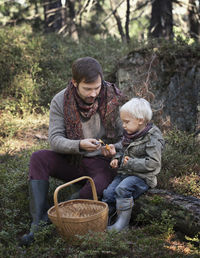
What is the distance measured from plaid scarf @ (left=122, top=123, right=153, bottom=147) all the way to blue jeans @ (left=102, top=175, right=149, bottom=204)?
1.23 feet

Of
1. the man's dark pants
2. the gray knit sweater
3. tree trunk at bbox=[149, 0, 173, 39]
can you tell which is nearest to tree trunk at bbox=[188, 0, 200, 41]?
tree trunk at bbox=[149, 0, 173, 39]

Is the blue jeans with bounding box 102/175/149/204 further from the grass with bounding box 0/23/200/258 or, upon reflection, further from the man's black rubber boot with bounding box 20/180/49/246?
the man's black rubber boot with bounding box 20/180/49/246

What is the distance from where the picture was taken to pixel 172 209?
3479mm

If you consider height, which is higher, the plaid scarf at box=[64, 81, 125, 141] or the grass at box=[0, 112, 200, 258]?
the plaid scarf at box=[64, 81, 125, 141]

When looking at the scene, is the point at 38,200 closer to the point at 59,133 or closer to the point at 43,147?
the point at 59,133

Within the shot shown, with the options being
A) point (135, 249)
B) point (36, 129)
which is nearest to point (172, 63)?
point (36, 129)

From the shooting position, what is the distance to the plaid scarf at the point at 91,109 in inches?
152

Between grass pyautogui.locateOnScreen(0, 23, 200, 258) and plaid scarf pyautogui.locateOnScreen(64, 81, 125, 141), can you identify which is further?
plaid scarf pyautogui.locateOnScreen(64, 81, 125, 141)

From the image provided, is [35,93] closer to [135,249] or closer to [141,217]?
[141,217]

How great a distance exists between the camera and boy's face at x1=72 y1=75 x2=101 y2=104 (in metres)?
3.66

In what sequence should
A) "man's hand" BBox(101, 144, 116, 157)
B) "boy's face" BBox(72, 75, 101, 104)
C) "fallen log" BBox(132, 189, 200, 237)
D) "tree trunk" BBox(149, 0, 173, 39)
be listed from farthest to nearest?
1. "tree trunk" BBox(149, 0, 173, 39)
2. "man's hand" BBox(101, 144, 116, 157)
3. "boy's face" BBox(72, 75, 101, 104)
4. "fallen log" BBox(132, 189, 200, 237)

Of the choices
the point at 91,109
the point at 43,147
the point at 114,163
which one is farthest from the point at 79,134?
the point at 43,147

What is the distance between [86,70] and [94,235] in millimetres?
1614

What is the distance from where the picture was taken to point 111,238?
2973 mm
